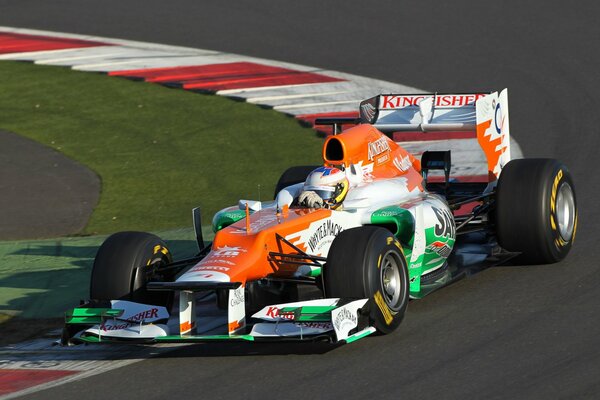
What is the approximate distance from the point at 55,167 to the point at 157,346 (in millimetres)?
7802

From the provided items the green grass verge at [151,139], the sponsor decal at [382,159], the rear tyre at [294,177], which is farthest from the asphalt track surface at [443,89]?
the green grass verge at [151,139]

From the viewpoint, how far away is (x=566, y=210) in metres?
11.9

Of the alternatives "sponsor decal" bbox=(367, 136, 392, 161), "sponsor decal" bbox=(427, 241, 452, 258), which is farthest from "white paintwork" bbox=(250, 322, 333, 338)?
"sponsor decal" bbox=(367, 136, 392, 161)

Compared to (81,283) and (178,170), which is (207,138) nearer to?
(178,170)

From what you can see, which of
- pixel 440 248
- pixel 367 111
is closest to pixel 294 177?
pixel 367 111

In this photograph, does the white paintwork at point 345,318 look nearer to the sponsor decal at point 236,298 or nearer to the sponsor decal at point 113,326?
the sponsor decal at point 236,298

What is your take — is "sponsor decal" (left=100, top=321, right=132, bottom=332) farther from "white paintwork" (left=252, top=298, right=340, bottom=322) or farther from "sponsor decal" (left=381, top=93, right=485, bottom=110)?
"sponsor decal" (left=381, top=93, right=485, bottom=110)

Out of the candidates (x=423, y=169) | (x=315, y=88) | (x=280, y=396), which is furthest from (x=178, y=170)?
(x=280, y=396)

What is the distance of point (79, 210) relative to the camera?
1547 cm

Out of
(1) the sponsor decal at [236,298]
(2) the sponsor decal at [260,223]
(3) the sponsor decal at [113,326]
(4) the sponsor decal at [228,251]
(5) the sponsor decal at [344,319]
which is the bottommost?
(3) the sponsor decal at [113,326]

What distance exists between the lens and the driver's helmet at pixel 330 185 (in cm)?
1078

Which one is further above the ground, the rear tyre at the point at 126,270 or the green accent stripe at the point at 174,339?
the rear tyre at the point at 126,270

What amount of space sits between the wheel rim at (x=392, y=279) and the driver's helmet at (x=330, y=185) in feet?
3.48

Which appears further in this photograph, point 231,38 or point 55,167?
point 231,38
